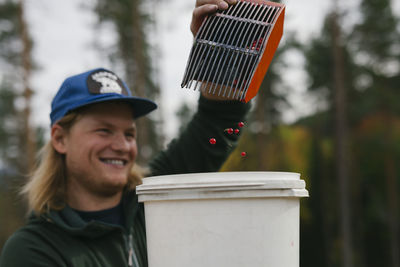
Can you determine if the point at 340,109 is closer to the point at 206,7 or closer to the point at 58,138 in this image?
the point at 58,138

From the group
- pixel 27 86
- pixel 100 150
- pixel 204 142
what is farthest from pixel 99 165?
pixel 27 86

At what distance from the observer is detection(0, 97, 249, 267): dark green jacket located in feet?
5.75

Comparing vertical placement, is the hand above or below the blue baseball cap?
above

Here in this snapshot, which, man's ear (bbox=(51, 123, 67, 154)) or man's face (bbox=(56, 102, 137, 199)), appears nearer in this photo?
man's face (bbox=(56, 102, 137, 199))

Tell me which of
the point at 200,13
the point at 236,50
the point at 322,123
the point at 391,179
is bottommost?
the point at 391,179

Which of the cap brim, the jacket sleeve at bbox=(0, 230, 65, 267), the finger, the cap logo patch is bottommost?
the jacket sleeve at bbox=(0, 230, 65, 267)

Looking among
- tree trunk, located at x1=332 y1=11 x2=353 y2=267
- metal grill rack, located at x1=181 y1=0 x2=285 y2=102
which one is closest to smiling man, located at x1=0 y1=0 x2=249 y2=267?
metal grill rack, located at x1=181 y1=0 x2=285 y2=102

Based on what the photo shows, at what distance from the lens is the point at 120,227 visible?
1.96 metres

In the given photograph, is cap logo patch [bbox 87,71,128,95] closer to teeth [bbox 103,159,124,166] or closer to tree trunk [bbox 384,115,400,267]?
teeth [bbox 103,159,124,166]

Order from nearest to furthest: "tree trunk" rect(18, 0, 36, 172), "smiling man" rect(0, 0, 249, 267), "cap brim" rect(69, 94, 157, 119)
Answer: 1. "smiling man" rect(0, 0, 249, 267)
2. "cap brim" rect(69, 94, 157, 119)
3. "tree trunk" rect(18, 0, 36, 172)

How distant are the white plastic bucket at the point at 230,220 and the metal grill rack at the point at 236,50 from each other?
0.32m

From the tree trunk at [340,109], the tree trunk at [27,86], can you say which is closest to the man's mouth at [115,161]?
the tree trunk at [27,86]

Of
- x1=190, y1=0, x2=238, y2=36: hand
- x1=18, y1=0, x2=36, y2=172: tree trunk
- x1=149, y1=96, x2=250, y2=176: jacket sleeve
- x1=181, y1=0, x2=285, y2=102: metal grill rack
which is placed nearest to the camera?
x1=181, y1=0, x2=285, y2=102: metal grill rack

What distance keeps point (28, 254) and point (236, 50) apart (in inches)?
48.3
